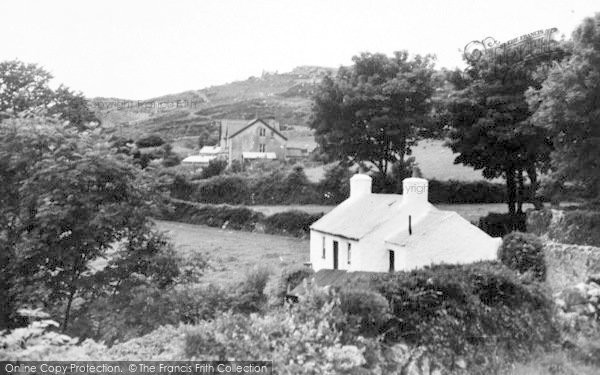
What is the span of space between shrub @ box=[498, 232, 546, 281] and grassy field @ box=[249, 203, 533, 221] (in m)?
23.5

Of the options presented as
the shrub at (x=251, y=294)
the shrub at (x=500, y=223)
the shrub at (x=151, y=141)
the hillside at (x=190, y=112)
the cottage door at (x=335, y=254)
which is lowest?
the cottage door at (x=335, y=254)

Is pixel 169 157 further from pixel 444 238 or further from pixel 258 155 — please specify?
pixel 444 238

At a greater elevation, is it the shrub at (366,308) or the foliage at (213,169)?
the shrub at (366,308)

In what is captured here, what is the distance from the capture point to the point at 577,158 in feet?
87.1

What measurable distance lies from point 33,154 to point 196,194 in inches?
1882

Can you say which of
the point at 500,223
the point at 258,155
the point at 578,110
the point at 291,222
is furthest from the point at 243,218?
the point at 578,110

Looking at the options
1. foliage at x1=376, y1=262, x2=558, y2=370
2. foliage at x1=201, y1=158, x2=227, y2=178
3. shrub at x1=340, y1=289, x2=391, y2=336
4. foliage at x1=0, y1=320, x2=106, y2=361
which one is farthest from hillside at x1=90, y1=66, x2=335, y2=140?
foliage at x1=0, y1=320, x2=106, y2=361

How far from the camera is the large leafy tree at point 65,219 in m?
15.3

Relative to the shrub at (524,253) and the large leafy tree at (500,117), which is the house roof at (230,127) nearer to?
the large leafy tree at (500,117)

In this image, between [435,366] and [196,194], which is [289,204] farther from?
[435,366]

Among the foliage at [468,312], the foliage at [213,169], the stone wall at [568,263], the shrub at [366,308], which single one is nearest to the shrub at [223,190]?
the foliage at [213,169]

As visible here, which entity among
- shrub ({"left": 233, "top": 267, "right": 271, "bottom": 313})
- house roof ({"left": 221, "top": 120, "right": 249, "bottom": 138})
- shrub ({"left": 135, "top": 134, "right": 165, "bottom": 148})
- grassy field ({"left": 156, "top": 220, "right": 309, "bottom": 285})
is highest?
house roof ({"left": 221, "top": 120, "right": 249, "bottom": 138})

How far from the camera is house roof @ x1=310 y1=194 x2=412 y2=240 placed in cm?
2962

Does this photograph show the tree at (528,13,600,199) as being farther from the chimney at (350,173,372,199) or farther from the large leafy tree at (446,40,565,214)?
the chimney at (350,173,372,199)
